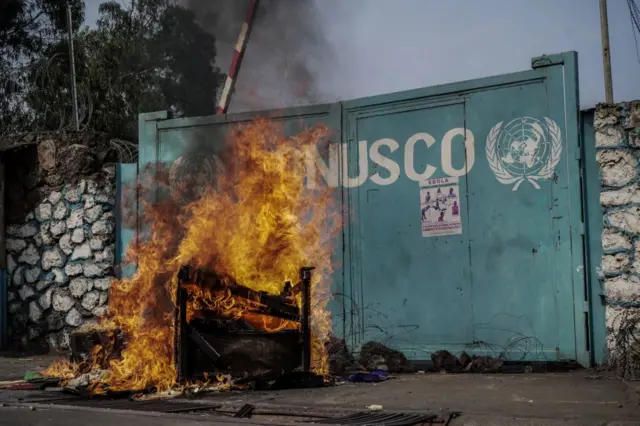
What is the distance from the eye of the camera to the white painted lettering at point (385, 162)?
31.9ft

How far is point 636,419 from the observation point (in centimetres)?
486

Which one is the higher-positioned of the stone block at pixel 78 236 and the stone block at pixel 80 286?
the stone block at pixel 78 236

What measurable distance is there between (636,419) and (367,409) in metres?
1.98

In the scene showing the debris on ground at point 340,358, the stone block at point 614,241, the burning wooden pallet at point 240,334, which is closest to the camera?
the burning wooden pallet at point 240,334

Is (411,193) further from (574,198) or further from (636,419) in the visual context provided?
(636,419)

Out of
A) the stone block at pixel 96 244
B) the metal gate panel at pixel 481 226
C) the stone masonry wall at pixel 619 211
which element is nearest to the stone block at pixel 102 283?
the stone block at pixel 96 244

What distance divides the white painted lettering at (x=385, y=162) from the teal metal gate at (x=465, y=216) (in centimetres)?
2

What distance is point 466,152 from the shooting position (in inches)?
364

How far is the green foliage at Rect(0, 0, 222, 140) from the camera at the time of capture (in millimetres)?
15453

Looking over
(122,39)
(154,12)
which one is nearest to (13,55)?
(122,39)

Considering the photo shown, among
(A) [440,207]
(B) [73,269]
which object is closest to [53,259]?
(B) [73,269]

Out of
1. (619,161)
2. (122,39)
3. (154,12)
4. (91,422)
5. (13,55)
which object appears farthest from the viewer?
(13,55)

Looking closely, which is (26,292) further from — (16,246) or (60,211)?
(60,211)

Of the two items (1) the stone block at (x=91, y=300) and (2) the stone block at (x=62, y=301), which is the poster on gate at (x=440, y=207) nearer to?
(1) the stone block at (x=91, y=300)
